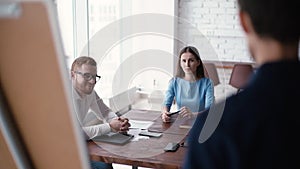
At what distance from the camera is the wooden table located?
184cm

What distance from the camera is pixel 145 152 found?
6.41 ft

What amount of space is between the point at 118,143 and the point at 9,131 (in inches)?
51.9

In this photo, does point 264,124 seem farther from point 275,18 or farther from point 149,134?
point 149,134

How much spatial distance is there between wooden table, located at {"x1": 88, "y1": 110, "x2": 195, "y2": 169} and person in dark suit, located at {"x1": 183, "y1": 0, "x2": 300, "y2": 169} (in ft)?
3.60

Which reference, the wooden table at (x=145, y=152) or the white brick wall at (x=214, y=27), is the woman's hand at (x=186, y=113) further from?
the white brick wall at (x=214, y=27)

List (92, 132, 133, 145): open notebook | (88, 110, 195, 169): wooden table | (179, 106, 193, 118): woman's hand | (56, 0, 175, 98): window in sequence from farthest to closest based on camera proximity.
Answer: (56, 0, 175, 98): window
(179, 106, 193, 118): woman's hand
(92, 132, 133, 145): open notebook
(88, 110, 195, 169): wooden table

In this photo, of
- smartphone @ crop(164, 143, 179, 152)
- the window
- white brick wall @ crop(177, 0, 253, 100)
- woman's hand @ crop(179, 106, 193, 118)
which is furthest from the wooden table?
white brick wall @ crop(177, 0, 253, 100)

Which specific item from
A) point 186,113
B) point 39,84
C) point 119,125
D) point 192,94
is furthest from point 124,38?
point 39,84

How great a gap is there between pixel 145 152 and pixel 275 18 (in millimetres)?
1369

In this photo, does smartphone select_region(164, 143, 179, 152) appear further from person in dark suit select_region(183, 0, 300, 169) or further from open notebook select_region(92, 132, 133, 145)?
person in dark suit select_region(183, 0, 300, 169)

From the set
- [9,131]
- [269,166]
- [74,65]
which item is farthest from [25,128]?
[74,65]

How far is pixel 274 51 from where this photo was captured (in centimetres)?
73

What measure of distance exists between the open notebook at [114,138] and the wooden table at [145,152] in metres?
0.03

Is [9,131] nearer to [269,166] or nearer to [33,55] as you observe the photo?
[33,55]
